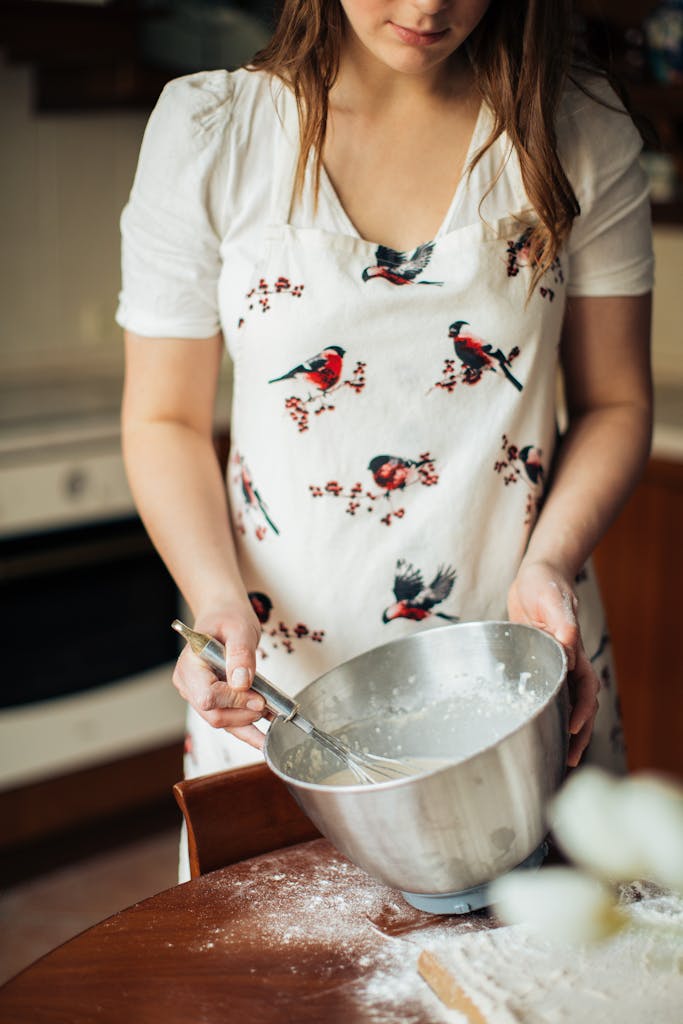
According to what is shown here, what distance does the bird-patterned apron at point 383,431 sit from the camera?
1.08 meters

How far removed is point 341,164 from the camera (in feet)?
3.65

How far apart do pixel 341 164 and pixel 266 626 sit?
449mm

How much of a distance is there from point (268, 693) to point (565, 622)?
237mm

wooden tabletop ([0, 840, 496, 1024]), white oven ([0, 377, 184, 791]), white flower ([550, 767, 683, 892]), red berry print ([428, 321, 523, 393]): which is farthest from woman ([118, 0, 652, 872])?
white oven ([0, 377, 184, 791])

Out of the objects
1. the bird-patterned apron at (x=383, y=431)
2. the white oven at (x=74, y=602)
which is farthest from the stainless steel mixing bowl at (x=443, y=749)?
the white oven at (x=74, y=602)

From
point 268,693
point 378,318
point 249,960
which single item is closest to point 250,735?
point 268,693

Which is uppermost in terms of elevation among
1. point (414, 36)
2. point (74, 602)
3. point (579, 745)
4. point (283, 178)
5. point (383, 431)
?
point (414, 36)

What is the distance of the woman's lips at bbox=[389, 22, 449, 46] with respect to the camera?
0.94 meters

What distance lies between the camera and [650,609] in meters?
2.37

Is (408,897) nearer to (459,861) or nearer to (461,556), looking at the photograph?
(459,861)

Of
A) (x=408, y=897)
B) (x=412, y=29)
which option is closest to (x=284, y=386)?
(x=412, y=29)

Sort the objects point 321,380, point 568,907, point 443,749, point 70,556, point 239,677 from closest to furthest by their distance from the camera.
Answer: point 568,907, point 239,677, point 443,749, point 321,380, point 70,556

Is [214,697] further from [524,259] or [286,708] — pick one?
[524,259]

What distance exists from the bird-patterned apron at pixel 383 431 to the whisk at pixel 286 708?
247 mm
